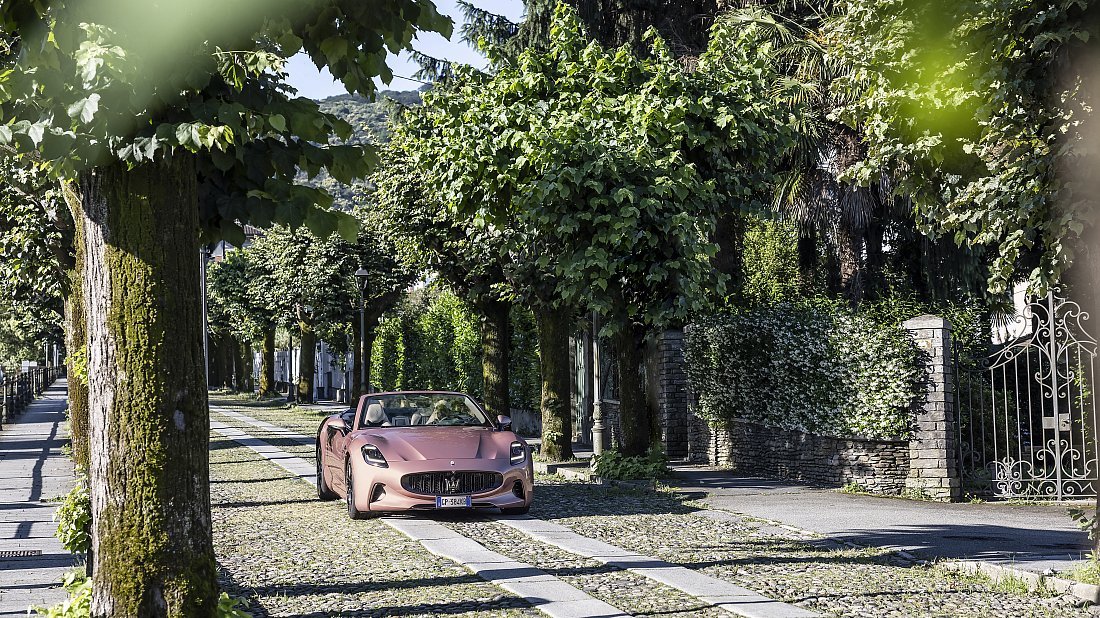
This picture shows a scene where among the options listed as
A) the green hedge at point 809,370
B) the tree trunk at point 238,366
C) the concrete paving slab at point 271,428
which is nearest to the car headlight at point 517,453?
the green hedge at point 809,370

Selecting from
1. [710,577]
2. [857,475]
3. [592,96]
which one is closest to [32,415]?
[592,96]

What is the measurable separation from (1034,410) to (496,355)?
12773mm

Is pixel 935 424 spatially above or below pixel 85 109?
below

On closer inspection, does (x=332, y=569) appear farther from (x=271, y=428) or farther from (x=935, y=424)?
(x=271, y=428)

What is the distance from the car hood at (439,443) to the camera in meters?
13.1

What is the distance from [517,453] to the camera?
13414 millimetres

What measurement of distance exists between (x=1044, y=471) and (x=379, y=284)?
29108mm

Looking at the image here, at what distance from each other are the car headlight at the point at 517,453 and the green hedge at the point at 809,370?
501 cm

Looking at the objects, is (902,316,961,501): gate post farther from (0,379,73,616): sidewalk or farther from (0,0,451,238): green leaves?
(0,0,451,238): green leaves

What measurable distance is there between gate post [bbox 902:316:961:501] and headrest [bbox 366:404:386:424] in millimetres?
6775

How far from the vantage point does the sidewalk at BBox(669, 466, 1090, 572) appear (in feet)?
34.2

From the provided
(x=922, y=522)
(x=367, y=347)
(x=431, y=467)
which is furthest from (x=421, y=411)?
(x=367, y=347)

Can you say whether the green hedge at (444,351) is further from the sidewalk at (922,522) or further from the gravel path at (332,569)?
the gravel path at (332,569)

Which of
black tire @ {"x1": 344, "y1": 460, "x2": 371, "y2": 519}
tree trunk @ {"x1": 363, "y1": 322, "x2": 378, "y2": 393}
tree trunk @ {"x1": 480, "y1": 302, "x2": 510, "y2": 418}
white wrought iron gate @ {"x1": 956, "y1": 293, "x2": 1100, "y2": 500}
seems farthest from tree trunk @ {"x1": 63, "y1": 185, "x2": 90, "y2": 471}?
tree trunk @ {"x1": 363, "y1": 322, "x2": 378, "y2": 393}
